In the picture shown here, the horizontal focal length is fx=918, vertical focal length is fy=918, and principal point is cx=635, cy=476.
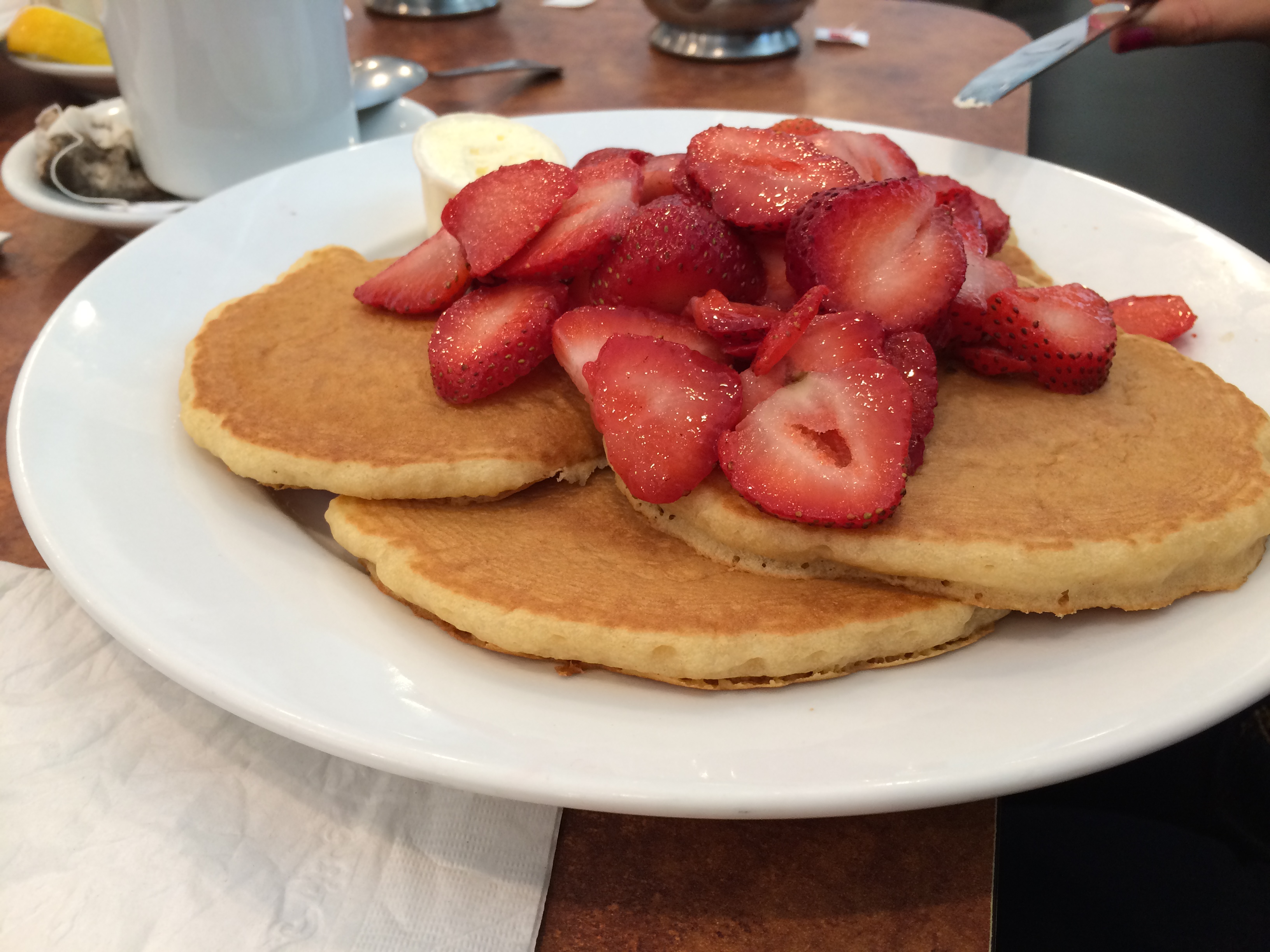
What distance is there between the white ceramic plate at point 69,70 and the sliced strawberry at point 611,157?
1.63 metres

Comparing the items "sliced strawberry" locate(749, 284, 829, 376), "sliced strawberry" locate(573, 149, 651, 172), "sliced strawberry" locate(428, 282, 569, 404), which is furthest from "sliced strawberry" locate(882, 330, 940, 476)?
"sliced strawberry" locate(573, 149, 651, 172)

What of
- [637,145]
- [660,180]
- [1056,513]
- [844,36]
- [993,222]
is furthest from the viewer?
[844,36]

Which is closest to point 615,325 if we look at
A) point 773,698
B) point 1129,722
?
point 773,698

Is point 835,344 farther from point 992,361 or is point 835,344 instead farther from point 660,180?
point 660,180

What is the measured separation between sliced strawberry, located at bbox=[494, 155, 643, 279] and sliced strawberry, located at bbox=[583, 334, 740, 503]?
22 centimetres

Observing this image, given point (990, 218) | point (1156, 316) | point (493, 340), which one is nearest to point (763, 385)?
point (493, 340)

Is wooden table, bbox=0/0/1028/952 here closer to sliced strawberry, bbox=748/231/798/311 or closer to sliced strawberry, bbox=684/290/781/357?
sliced strawberry, bbox=684/290/781/357

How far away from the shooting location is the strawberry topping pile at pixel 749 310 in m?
1.10

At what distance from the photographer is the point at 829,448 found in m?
1.09

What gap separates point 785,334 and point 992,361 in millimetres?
389

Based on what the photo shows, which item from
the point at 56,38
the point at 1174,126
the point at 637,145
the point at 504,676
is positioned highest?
the point at 56,38

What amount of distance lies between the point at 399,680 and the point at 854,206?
85 cm

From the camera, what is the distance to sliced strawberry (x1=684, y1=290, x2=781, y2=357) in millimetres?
1217

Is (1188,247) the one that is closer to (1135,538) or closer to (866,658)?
(1135,538)
